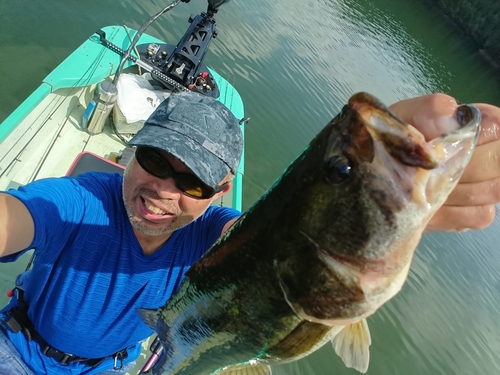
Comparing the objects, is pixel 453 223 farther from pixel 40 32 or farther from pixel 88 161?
pixel 40 32

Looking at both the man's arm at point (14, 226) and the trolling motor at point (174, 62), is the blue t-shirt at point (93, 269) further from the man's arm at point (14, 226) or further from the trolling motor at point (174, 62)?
the trolling motor at point (174, 62)

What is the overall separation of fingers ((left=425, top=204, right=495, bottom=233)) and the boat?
3422 mm

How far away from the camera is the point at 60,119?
5.14 m

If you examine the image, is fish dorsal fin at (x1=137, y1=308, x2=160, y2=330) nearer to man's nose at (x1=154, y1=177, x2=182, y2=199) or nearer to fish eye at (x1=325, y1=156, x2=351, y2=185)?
man's nose at (x1=154, y1=177, x2=182, y2=199)

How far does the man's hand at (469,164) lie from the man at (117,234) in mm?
1214

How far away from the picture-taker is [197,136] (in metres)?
2.16

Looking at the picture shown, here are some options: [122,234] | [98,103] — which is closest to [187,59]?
[98,103]

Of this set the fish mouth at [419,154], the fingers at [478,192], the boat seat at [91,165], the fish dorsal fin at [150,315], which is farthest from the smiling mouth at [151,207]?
the boat seat at [91,165]

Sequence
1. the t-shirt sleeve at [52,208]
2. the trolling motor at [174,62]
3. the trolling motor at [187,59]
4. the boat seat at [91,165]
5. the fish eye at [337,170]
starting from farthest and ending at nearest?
the trolling motor at [187,59], the trolling motor at [174,62], the boat seat at [91,165], the t-shirt sleeve at [52,208], the fish eye at [337,170]

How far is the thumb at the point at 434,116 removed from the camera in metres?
1.16

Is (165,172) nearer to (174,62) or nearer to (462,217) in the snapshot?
(462,217)

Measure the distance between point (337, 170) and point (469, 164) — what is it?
1.41ft

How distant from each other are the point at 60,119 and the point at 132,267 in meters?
3.66

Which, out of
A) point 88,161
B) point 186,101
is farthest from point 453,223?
point 88,161
